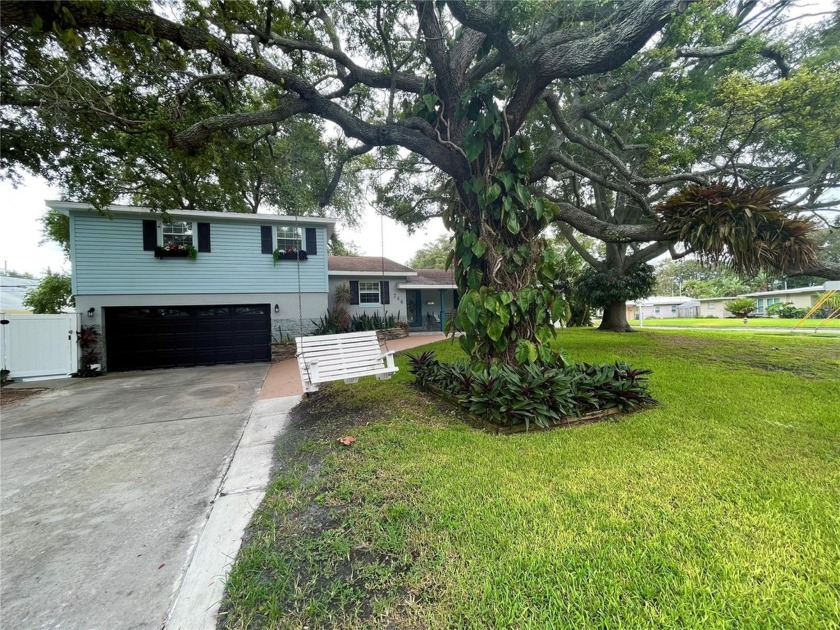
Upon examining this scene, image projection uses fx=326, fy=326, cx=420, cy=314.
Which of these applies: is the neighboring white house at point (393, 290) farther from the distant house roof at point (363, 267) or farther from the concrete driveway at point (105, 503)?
the concrete driveway at point (105, 503)

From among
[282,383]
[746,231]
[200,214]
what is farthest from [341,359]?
[200,214]

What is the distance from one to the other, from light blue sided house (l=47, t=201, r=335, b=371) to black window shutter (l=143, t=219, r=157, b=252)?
0.03m

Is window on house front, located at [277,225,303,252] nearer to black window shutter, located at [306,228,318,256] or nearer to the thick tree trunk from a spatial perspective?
black window shutter, located at [306,228,318,256]

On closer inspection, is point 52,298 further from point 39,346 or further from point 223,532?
point 223,532

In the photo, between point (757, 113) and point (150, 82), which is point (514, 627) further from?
point (757, 113)

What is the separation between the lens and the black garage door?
31.4 feet

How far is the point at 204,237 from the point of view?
10406mm

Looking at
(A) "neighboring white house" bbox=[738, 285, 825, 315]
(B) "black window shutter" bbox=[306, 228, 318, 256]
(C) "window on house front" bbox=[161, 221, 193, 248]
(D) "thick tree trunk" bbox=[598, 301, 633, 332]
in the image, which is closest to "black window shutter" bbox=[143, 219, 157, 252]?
(C) "window on house front" bbox=[161, 221, 193, 248]

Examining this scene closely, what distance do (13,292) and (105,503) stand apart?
74.7 ft

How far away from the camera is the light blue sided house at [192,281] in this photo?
9461 millimetres

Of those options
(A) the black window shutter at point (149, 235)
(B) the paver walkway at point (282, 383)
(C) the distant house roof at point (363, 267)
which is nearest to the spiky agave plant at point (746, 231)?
(B) the paver walkway at point (282, 383)

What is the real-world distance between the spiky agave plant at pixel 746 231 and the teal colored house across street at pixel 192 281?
7603 mm

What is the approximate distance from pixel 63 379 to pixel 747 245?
44.9ft

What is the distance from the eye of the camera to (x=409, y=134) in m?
4.59
